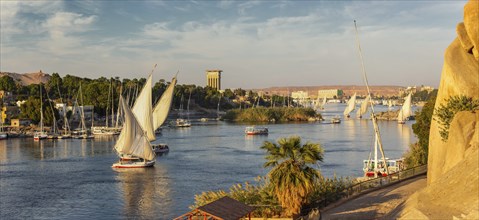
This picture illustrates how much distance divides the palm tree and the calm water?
10677mm

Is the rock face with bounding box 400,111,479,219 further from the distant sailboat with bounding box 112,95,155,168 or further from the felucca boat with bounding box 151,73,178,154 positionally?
the felucca boat with bounding box 151,73,178,154

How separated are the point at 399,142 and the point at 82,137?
149 feet

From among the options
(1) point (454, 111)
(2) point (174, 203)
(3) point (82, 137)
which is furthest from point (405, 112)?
(1) point (454, 111)

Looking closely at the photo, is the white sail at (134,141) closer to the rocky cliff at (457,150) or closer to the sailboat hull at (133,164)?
the sailboat hull at (133,164)

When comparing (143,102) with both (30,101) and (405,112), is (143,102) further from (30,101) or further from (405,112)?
(405,112)

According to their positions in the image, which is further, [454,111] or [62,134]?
[62,134]

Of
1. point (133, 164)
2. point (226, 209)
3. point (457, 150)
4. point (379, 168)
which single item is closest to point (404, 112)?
point (133, 164)

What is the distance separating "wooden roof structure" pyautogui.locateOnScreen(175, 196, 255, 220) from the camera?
1586 cm

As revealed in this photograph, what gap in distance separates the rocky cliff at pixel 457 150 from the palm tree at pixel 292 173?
172 inches

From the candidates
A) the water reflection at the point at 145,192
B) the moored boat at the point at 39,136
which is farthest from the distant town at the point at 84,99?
the water reflection at the point at 145,192

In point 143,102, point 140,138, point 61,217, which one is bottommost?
point 61,217

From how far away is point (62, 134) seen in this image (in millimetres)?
82688

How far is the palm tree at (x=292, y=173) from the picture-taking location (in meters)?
19.7

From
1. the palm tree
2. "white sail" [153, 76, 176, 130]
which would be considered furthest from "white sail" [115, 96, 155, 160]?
the palm tree
